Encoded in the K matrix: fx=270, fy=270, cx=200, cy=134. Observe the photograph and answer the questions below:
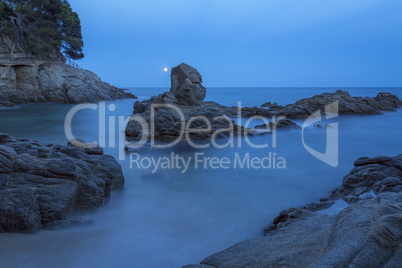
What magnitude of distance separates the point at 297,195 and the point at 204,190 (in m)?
2.72

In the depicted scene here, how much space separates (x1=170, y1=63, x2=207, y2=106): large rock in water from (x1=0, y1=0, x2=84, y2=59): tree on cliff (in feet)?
97.2

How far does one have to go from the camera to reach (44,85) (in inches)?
1460

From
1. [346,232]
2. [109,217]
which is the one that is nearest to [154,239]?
[109,217]

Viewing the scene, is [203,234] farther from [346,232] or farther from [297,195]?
[297,195]

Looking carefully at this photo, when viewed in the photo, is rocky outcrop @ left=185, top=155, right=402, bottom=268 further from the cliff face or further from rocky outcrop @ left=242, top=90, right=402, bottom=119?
the cliff face

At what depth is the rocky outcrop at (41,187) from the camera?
5141 millimetres

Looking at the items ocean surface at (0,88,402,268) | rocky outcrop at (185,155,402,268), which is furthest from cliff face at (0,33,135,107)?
rocky outcrop at (185,155,402,268)

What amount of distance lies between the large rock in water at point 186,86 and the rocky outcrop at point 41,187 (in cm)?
1226

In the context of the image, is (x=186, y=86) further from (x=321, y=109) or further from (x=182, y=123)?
(x=321, y=109)

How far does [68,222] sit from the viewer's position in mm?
5539

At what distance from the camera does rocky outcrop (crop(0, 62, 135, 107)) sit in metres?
33.6


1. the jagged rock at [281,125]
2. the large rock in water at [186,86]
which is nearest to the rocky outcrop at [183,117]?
the large rock in water at [186,86]

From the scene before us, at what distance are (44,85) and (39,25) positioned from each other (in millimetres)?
9660

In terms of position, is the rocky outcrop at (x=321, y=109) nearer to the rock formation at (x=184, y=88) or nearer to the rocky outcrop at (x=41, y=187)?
the rock formation at (x=184, y=88)
